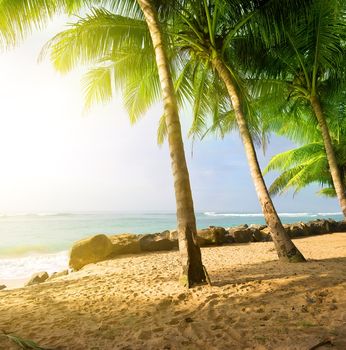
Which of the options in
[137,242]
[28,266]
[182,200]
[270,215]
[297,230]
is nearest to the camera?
[182,200]

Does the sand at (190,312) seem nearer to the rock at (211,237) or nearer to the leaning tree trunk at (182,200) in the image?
the leaning tree trunk at (182,200)

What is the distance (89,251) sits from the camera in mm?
7812

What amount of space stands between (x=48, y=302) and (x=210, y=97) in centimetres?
721

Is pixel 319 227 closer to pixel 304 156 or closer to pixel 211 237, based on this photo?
pixel 304 156

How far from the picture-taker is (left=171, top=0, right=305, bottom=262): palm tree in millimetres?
5559

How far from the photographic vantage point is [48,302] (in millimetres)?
3896

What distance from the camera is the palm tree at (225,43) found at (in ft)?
18.2

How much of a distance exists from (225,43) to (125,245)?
6.14 meters

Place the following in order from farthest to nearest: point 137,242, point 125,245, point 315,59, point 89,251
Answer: point 137,242, point 125,245, point 89,251, point 315,59

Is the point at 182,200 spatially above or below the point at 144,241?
above

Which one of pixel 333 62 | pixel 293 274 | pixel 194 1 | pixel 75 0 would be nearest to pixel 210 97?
pixel 194 1

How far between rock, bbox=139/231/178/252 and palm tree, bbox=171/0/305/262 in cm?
422

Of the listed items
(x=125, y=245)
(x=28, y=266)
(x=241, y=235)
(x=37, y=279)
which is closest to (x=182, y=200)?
(x=125, y=245)

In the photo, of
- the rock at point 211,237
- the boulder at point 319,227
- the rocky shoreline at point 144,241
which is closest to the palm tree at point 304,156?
the boulder at point 319,227
